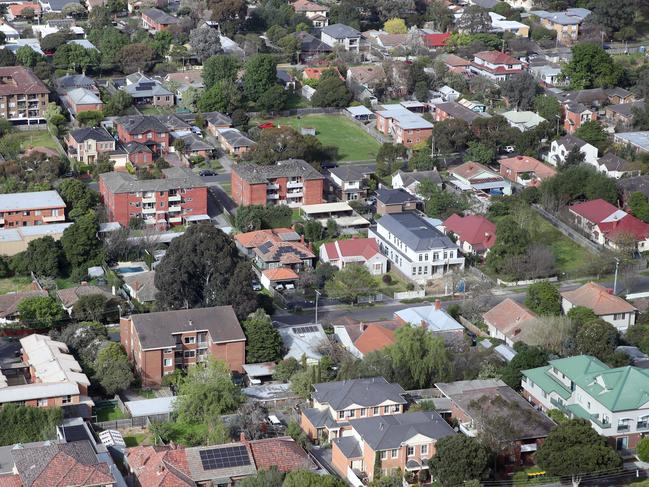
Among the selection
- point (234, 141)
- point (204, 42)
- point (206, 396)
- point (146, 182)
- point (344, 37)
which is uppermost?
point (206, 396)

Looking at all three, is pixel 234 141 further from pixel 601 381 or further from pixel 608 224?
pixel 601 381

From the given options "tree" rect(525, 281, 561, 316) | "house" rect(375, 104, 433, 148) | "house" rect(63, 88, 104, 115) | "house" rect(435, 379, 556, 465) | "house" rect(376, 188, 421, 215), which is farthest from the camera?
"house" rect(63, 88, 104, 115)

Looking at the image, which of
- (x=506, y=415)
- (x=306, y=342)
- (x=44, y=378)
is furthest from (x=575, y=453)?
(x=44, y=378)

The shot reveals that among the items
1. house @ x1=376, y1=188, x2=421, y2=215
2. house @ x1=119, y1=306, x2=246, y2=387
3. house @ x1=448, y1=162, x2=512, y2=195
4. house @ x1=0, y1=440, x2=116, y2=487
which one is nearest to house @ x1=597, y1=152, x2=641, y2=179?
house @ x1=448, y1=162, x2=512, y2=195

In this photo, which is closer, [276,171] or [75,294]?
[75,294]

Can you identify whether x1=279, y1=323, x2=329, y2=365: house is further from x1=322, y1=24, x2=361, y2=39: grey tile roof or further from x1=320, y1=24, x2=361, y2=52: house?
x1=322, y1=24, x2=361, y2=39: grey tile roof

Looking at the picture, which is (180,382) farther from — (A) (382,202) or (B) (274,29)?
(B) (274,29)
